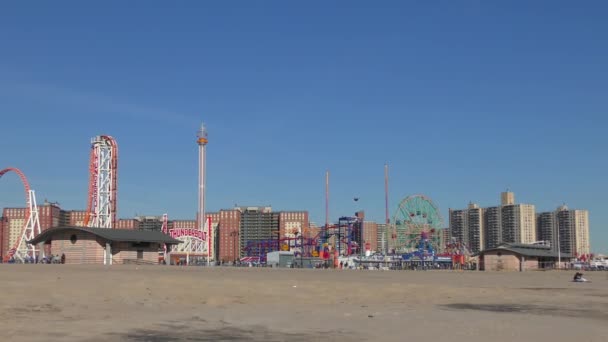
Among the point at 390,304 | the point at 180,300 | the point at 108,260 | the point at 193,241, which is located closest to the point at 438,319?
the point at 390,304

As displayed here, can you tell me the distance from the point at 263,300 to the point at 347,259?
112019mm

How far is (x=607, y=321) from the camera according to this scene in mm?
19906

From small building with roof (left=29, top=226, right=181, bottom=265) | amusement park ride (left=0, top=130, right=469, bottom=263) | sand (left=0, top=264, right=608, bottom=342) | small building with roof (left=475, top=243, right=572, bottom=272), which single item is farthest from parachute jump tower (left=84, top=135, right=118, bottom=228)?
sand (left=0, top=264, right=608, bottom=342)

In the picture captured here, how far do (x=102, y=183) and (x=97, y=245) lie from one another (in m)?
50.5

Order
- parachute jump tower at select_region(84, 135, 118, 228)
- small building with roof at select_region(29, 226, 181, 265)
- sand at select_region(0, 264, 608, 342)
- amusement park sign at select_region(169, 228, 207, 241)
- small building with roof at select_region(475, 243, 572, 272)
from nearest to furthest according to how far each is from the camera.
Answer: sand at select_region(0, 264, 608, 342), small building with roof at select_region(29, 226, 181, 265), small building with roof at select_region(475, 243, 572, 272), parachute jump tower at select_region(84, 135, 118, 228), amusement park sign at select_region(169, 228, 207, 241)

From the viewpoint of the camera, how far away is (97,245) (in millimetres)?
68625

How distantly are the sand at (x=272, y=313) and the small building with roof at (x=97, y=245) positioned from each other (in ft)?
136

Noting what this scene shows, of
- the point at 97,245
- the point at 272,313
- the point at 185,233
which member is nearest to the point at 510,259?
the point at 97,245

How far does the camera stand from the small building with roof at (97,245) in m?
68.6

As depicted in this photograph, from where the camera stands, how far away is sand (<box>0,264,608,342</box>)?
50.7 ft

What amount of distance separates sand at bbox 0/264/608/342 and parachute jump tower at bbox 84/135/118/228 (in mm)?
90548

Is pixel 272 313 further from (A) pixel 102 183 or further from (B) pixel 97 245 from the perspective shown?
(A) pixel 102 183

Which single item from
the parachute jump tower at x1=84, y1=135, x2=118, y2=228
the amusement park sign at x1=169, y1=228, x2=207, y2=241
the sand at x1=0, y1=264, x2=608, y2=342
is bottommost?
the sand at x1=0, y1=264, x2=608, y2=342

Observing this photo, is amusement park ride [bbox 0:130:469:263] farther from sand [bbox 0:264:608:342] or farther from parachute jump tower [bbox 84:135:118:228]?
sand [bbox 0:264:608:342]
